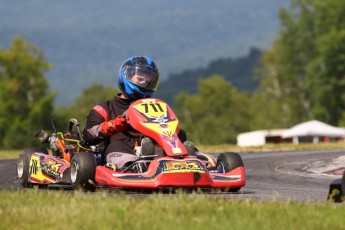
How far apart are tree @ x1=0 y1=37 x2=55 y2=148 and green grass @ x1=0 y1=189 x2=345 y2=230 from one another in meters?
68.2

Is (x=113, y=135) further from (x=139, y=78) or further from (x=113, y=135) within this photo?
(x=139, y=78)

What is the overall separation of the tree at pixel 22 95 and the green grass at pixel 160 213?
224 ft

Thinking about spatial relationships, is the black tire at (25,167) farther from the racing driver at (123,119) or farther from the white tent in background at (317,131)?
the white tent in background at (317,131)

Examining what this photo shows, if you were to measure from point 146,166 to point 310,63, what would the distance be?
6608 cm

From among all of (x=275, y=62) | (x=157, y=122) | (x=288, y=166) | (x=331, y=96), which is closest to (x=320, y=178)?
(x=288, y=166)

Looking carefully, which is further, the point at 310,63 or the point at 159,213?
the point at 310,63

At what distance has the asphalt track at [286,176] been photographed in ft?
36.8

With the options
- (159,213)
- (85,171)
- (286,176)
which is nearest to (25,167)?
(85,171)

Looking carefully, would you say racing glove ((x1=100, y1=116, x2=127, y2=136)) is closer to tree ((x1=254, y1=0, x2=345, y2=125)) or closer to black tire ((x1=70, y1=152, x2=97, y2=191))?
black tire ((x1=70, y1=152, x2=97, y2=191))

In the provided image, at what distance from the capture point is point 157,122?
Answer: 1152 centimetres

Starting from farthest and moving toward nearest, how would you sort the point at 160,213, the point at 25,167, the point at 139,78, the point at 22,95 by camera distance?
the point at 22,95, the point at 25,167, the point at 139,78, the point at 160,213

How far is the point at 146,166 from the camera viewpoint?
36.4ft

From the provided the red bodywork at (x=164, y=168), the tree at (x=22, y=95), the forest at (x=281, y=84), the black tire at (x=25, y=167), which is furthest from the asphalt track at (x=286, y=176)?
the tree at (x=22, y=95)

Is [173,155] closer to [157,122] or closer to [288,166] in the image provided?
[157,122]
